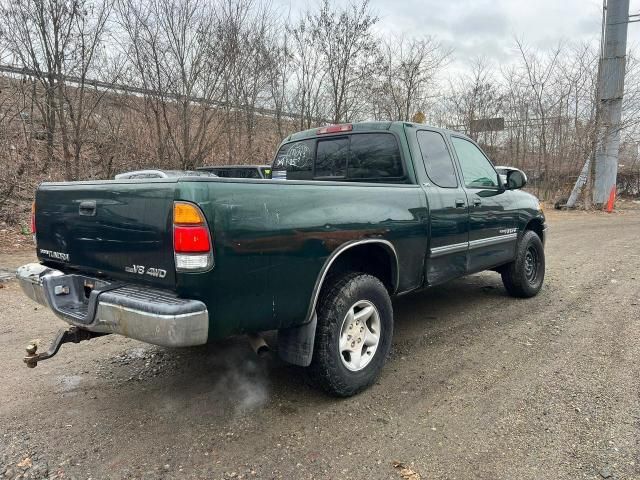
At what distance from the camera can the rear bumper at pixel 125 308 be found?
2.33m

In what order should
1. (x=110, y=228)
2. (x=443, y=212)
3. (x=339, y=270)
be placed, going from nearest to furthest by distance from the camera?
(x=110, y=228), (x=339, y=270), (x=443, y=212)

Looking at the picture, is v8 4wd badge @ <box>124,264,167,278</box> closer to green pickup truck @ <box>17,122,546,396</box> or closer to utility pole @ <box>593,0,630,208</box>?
green pickup truck @ <box>17,122,546,396</box>

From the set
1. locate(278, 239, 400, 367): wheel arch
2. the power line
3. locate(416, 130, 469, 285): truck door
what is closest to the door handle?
locate(278, 239, 400, 367): wheel arch

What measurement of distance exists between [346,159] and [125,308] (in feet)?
8.11

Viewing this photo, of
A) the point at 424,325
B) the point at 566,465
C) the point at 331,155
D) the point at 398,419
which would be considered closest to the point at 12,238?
the point at 331,155

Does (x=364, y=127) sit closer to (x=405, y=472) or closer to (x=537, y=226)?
(x=405, y=472)

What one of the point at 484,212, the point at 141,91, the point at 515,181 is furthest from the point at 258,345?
the point at 141,91

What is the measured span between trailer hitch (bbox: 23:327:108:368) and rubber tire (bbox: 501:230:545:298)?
4.41m

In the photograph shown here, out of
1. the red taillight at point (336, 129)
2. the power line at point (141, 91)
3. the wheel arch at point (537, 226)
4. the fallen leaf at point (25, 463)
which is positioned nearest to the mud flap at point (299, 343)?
the fallen leaf at point (25, 463)

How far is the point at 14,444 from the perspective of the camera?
2.69 meters

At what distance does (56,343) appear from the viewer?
117 inches

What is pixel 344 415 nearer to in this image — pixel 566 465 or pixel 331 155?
pixel 566 465

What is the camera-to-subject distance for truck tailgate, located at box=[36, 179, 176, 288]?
2.46 metres

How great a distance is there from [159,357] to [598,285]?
557 cm
